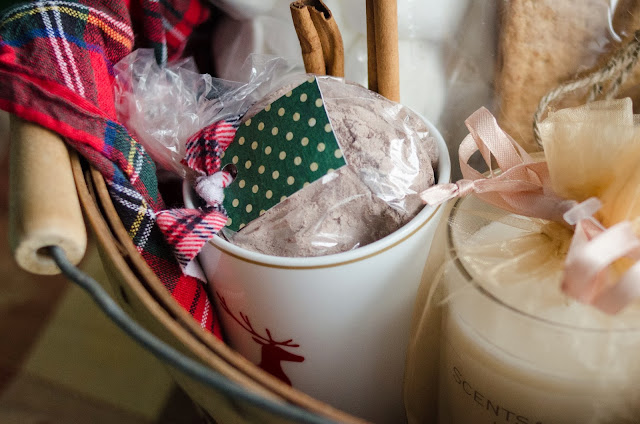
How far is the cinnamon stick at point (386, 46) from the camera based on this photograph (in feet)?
1.37

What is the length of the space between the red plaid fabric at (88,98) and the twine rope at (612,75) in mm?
310

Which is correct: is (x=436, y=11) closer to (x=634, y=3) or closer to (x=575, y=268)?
(x=634, y=3)

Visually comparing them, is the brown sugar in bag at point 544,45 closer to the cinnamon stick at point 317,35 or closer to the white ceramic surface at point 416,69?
the white ceramic surface at point 416,69

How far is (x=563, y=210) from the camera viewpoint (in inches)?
12.7

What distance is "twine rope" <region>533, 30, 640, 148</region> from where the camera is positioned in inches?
17.4

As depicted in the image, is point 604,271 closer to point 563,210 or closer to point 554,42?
point 563,210

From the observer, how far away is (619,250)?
0.91ft

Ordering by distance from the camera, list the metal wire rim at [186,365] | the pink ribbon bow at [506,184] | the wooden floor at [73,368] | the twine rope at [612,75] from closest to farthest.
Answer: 1. the metal wire rim at [186,365]
2. the pink ribbon bow at [506,184]
3. the twine rope at [612,75]
4. the wooden floor at [73,368]

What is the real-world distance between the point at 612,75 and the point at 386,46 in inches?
7.6

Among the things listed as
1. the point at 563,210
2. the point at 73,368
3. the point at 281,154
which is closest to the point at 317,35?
the point at 281,154

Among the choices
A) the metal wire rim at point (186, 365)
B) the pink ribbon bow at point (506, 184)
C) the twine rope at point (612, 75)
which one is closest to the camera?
the metal wire rim at point (186, 365)

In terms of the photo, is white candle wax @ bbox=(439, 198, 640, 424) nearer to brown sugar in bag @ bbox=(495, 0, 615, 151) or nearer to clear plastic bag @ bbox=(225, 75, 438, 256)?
clear plastic bag @ bbox=(225, 75, 438, 256)

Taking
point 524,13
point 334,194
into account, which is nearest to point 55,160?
point 334,194

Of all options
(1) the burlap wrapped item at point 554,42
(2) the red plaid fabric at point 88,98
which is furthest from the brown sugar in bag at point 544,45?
(2) the red plaid fabric at point 88,98
